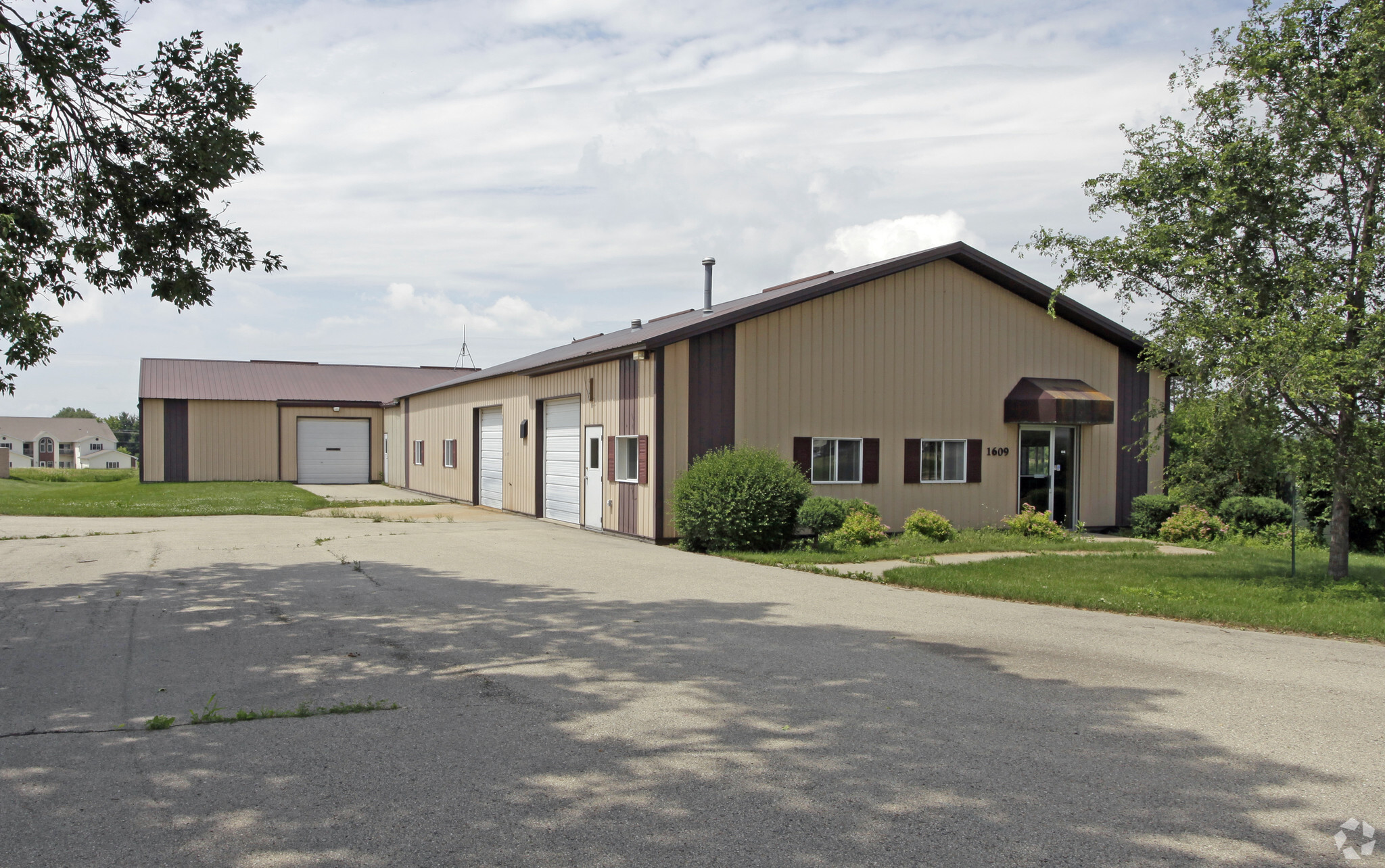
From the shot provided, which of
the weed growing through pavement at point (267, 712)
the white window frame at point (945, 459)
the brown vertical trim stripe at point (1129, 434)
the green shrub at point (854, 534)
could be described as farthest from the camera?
the brown vertical trim stripe at point (1129, 434)

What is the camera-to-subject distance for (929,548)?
14.8 meters

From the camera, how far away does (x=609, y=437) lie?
56.5 ft

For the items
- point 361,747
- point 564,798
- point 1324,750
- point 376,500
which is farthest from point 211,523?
point 1324,750

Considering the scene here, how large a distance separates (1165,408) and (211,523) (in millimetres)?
16672

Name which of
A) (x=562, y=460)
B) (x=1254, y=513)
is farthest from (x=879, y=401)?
(x=1254, y=513)

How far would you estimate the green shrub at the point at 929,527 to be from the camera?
1611 centimetres

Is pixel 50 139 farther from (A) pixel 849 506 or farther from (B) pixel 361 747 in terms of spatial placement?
(A) pixel 849 506

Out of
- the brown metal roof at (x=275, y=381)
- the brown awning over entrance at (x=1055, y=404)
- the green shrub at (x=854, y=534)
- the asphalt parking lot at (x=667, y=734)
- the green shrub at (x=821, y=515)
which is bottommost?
the asphalt parking lot at (x=667, y=734)

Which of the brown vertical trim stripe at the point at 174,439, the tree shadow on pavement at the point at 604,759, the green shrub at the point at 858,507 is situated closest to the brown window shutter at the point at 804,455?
the green shrub at the point at 858,507

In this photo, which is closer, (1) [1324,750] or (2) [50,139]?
(1) [1324,750]

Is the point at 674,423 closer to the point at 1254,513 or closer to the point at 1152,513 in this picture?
the point at 1152,513

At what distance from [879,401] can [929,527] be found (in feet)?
8.73

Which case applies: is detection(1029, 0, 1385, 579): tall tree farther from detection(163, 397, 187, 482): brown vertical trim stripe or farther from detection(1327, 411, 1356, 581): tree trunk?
detection(163, 397, 187, 482): brown vertical trim stripe

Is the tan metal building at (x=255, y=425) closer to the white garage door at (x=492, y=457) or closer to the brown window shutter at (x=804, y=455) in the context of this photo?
the white garage door at (x=492, y=457)
